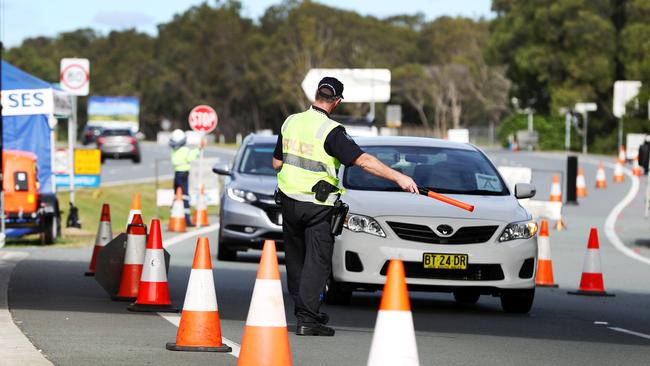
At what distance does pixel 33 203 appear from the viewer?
22.6 meters

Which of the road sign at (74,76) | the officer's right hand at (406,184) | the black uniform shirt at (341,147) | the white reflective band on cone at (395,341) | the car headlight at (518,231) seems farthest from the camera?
the road sign at (74,76)

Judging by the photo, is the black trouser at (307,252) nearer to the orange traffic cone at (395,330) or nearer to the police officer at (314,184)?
the police officer at (314,184)

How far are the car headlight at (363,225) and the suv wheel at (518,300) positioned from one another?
1.24 meters

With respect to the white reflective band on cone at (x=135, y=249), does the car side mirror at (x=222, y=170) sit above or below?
above

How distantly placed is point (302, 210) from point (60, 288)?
5004 mm

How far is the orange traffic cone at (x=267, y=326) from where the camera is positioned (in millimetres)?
8273

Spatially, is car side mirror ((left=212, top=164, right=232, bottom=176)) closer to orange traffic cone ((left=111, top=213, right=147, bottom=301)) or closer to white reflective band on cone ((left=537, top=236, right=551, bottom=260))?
Result: white reflective band on cone ((left=537, top=236, right=551, bottom=260))

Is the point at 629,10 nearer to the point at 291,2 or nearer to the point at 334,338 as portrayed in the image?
the point at 291,2

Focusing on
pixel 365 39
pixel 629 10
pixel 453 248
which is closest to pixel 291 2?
pixel 365 39

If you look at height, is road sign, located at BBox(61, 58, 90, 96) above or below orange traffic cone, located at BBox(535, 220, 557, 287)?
above

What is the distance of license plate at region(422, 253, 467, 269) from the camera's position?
502 inches

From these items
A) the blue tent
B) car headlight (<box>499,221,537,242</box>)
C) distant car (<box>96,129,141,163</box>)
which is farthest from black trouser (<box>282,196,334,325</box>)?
distant car (<box>96,129,141,163</box>)

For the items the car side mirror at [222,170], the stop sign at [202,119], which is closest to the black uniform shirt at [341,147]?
the car side mirror at [222,170]

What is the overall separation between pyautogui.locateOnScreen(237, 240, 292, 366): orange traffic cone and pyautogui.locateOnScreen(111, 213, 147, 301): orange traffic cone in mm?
4750
